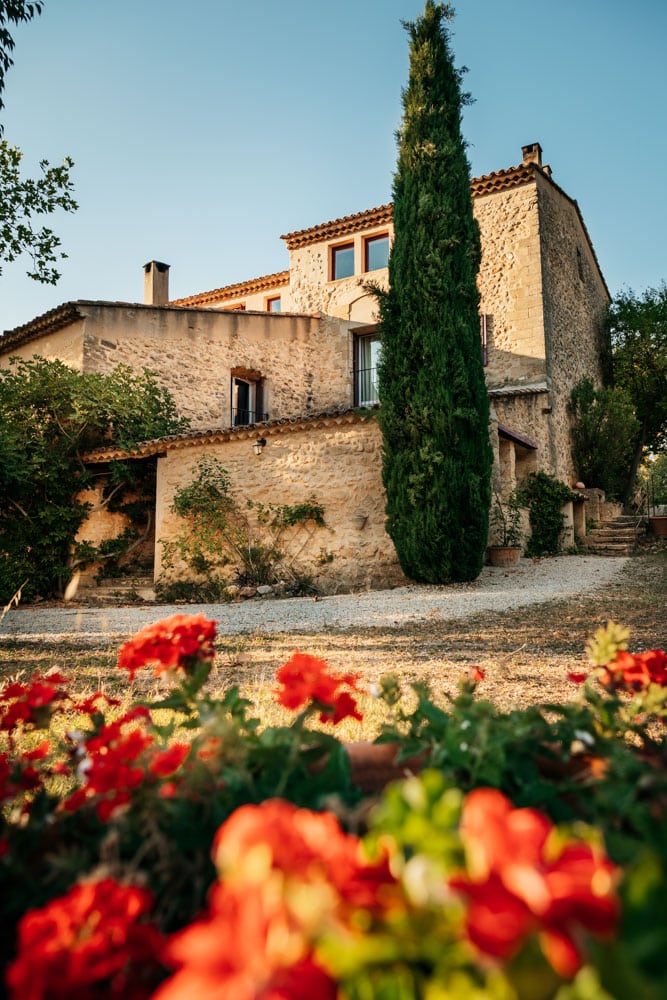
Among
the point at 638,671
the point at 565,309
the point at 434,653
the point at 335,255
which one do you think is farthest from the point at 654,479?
the point at 638,671

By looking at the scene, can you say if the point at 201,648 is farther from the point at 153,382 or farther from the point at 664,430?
the point at 664,430

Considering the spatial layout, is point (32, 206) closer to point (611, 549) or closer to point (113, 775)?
point (113, 775)

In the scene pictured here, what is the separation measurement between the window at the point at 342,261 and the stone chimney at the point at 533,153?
5294 mm

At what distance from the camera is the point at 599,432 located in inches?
623

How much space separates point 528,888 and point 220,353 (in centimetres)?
1461

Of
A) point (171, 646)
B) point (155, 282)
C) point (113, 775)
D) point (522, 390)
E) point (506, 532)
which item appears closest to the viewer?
point (113, 775)

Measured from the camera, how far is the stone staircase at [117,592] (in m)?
9.93

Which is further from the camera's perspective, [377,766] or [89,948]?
[377,766]

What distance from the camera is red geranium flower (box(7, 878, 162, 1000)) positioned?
520 millimetres

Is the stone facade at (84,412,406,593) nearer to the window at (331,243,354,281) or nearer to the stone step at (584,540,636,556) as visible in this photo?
the stone step at (584,540,636,556)

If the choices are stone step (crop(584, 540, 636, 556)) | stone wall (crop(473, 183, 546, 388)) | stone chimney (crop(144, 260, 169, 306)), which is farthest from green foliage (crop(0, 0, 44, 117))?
stone step (crop(584, 540, 636, 556))

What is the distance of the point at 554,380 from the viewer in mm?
14477

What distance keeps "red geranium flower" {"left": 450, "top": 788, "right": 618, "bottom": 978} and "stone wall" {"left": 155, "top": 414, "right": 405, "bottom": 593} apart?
906cm

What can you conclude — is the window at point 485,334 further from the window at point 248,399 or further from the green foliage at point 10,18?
the green foliage at point 10,18
